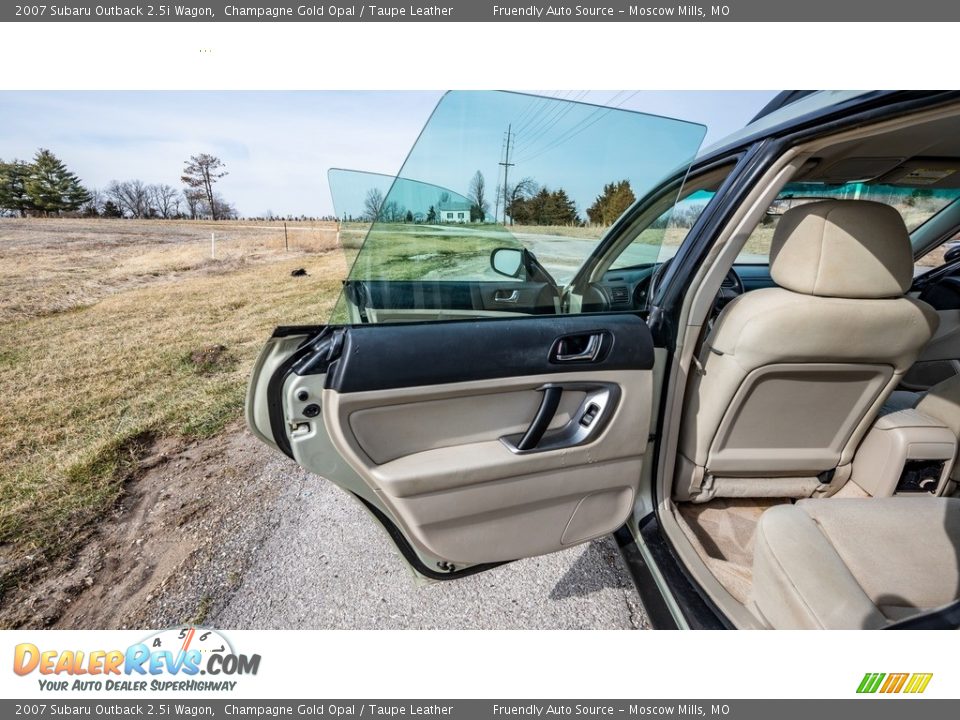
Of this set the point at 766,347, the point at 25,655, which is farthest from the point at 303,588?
the point at 766,347

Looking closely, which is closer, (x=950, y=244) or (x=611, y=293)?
(x=611, y=293)

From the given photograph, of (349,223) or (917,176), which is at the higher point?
(917,176)

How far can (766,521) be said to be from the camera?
123 centimetres

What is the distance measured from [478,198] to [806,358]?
1.24 metres

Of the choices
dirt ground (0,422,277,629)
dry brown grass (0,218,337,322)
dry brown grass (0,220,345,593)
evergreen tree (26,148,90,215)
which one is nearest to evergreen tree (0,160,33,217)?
evergreen tree (26,148,90,215)

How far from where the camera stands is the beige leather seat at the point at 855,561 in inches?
41.2

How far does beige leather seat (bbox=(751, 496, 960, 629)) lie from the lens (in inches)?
41.2

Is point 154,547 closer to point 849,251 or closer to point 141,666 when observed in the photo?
point 141,666

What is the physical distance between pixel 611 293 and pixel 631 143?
20.5 inches

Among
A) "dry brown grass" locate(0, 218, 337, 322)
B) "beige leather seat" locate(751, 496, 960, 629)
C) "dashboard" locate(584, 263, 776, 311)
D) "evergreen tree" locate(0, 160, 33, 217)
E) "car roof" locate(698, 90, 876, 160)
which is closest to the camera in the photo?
"beige leather seat" locate(751, 496, 960, 629)

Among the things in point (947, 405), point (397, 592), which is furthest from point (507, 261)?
point (947, 405)

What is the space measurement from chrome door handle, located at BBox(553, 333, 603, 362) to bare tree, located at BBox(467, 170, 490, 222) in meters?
0.47

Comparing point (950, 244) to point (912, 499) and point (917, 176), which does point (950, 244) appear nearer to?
point (917, 176)

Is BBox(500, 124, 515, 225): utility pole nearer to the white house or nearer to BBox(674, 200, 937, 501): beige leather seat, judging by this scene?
the white house
